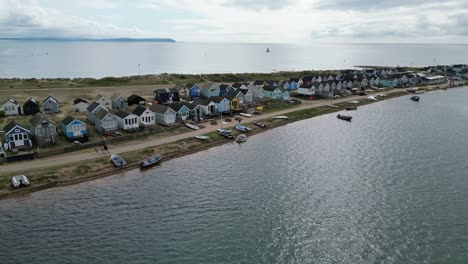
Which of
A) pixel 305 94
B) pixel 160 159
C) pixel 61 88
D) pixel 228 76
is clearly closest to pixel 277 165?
pixel 160 159

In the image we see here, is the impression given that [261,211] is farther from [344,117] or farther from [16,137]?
[344,117]

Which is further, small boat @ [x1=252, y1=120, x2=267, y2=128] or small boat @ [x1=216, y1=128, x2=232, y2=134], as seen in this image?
small boat @ [x1=252, y1=120, x2=267, y2=128]

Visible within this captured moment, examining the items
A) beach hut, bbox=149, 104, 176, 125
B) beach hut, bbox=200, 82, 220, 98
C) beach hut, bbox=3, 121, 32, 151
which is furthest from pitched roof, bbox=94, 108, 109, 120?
beach hut, bbox=200, 82, 220, 98

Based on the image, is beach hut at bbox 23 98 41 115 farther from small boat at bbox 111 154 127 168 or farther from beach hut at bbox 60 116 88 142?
small boat at bbox 111 154 127 168

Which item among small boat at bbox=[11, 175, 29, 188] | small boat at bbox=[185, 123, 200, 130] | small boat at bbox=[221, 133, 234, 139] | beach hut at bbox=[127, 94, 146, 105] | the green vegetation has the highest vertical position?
the green vegetation

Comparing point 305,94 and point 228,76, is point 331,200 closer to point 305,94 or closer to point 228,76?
point 305,94

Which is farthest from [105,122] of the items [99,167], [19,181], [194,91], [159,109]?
[194,91]
